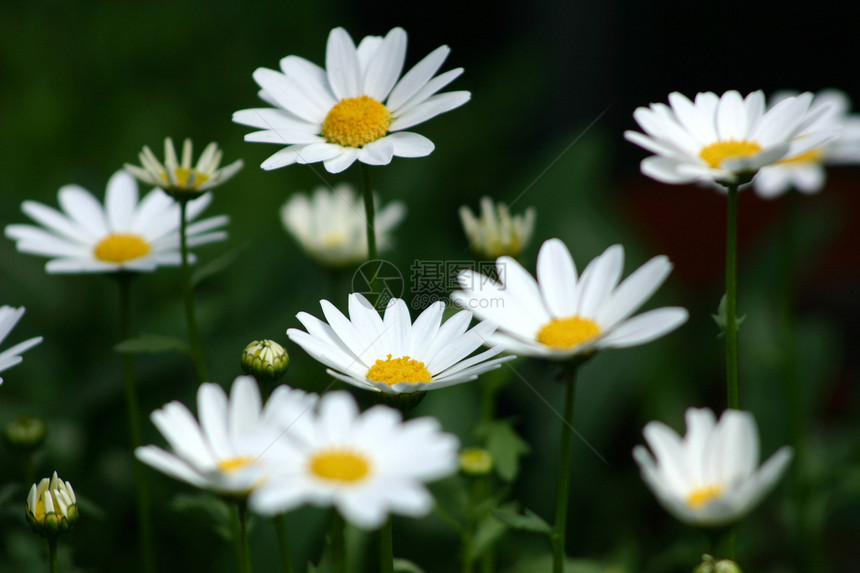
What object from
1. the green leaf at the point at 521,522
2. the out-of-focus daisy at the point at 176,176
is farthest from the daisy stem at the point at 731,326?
the out-of-focus daisy at the point at 176,176

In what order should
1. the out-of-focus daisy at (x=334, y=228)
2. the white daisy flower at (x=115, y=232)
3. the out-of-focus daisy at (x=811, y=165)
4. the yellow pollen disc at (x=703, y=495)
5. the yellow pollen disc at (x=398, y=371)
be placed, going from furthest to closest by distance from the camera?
the out-of-focus daisy at (x=811, y=165) < the out-of-focus daisy at (x=334, y=228) < the white daisy flower at (x=115, y=232) < the yellow pollen disc at (x=398, y=371) < the yellow pollen disc at (x=703, y=495)

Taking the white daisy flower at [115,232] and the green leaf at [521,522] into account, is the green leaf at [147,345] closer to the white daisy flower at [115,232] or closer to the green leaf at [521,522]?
the white daisy flower at [115,232]

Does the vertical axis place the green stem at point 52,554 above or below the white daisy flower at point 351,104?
below

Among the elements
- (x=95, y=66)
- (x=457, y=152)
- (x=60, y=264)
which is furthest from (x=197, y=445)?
(x=95, y=66)

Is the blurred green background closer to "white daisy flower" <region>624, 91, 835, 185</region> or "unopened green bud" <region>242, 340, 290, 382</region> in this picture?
"unopened green bud" <region>242, 340, 290, 382</region>

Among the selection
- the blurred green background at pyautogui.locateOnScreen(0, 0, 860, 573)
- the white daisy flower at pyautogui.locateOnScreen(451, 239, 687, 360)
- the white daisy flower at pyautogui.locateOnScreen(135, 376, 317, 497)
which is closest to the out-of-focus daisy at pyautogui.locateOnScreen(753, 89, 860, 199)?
the blurred green background at pyautogui.locateOnScreen(0, 0, 860, 573)

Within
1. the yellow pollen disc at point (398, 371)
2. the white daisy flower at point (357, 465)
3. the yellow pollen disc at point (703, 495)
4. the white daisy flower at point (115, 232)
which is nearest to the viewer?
the white daisy flower at point (357, 465)
